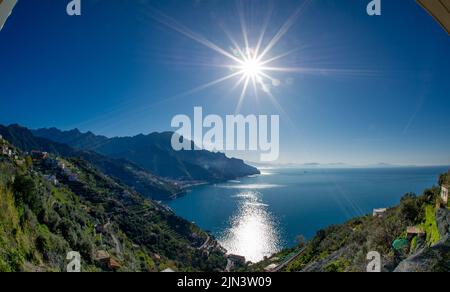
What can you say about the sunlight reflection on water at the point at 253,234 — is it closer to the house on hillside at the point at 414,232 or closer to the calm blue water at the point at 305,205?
the calm blue water at the point at 305,205

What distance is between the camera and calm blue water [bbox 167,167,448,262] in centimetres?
432

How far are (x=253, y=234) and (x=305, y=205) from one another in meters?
2.48

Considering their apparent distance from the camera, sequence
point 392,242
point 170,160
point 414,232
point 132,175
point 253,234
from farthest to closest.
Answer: point 132,175 < point 170,160 < point 253,234 < point 414,232 < point 392,242

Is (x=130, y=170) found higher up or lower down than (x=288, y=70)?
higher up

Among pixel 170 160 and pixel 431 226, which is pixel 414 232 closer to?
pixel 431 226

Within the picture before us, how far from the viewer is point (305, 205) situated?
930cm

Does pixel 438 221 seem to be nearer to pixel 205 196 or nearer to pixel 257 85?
pixel 257 85

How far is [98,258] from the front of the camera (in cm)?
181

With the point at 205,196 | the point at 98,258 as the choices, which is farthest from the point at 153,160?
the point at 98,258

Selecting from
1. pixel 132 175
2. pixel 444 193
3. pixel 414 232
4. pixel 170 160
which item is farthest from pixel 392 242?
pixel 132 175

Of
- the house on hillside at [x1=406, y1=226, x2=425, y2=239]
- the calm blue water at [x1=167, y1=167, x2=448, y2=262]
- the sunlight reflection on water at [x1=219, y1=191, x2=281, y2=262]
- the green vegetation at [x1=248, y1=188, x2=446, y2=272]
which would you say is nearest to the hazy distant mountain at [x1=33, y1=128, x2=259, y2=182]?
the calm blue water at [x1=167, y1=167, x2=448, y2=262]

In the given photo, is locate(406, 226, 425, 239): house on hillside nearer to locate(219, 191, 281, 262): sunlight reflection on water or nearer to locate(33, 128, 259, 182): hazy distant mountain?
locate(219, 191, 281, 262): sunlight reflection on water

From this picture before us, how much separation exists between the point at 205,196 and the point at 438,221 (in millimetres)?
20092

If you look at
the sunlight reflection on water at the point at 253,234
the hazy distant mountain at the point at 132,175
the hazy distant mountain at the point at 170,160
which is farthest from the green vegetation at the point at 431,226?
the hazy distant mountain at the point at 132,175
